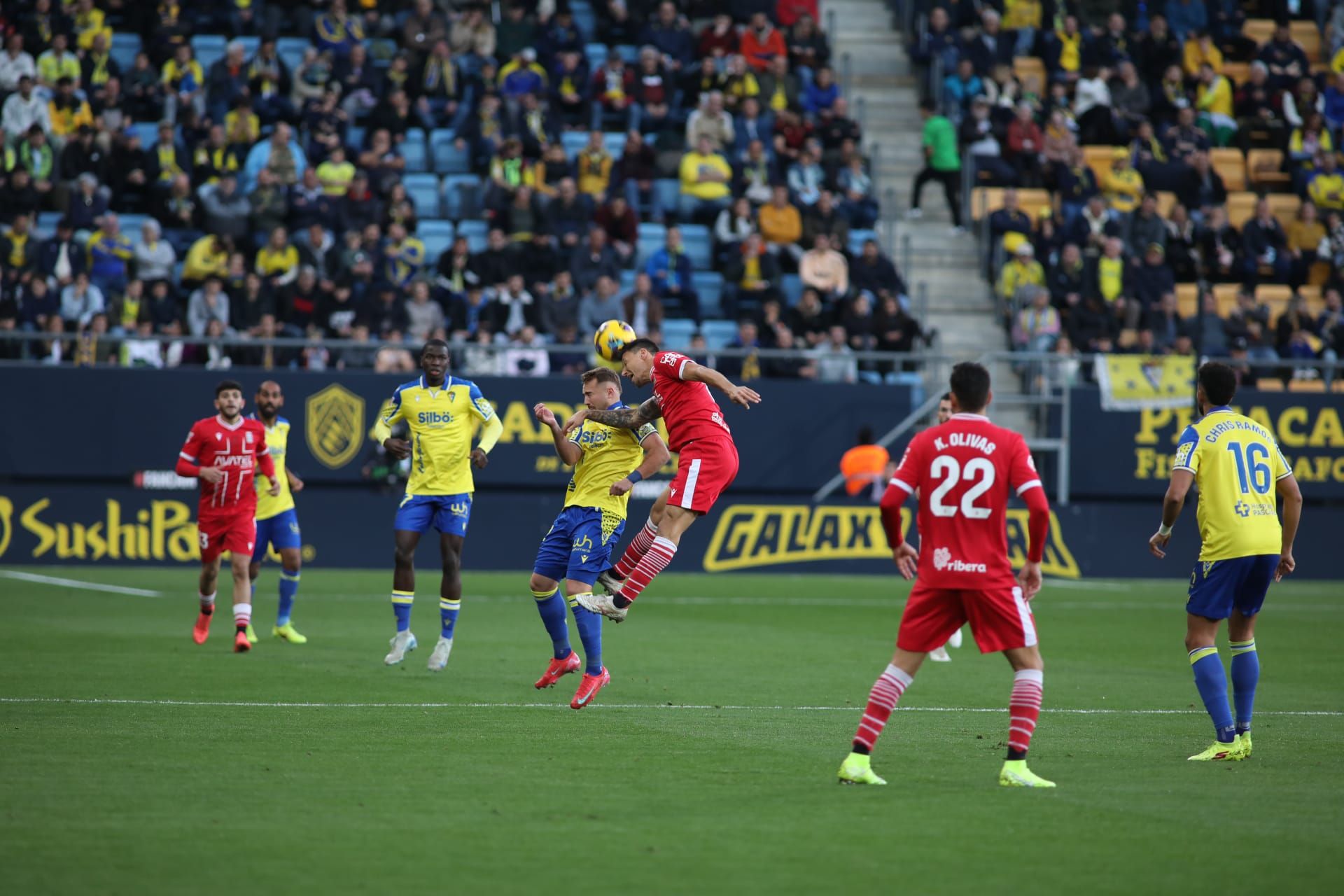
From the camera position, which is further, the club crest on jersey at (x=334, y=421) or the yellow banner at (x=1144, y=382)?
the yellow banner at (x=1144, y=382)

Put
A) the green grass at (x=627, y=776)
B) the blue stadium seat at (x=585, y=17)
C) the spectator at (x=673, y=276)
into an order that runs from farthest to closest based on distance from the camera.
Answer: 1. the blue stadium seat at (x=585, y=17)
2. the spectator at (x=673, y=276)
3. the green grass at (x=627, y=776)

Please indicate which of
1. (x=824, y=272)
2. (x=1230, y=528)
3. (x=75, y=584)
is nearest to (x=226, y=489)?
(x=75, y=584)

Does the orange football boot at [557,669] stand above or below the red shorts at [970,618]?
below

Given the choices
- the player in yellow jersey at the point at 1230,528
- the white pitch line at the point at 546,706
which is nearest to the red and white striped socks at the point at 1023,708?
the player in yellow jersey at the point at 1230,528

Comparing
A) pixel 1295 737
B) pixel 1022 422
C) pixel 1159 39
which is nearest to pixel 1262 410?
pixel 1022 422

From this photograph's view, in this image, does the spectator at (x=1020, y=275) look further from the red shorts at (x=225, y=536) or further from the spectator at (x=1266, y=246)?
the red shorts at (x=225, y=536)

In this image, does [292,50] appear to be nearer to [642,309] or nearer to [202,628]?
[642,309]

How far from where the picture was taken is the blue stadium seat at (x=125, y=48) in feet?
92.6

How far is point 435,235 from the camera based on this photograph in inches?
1052

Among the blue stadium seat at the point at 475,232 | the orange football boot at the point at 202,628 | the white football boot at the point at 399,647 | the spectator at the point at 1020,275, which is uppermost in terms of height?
the blue stadium seat at the point at 475,232

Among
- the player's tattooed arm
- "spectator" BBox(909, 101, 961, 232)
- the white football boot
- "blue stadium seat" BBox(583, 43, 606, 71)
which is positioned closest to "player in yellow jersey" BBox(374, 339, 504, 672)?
the white football boot

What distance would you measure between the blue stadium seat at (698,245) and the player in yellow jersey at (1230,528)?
18061 mm

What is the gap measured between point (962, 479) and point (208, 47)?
23881 millimetres

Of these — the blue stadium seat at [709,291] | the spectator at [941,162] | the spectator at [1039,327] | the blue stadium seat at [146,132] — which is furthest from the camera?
the spectator at [941,162]
